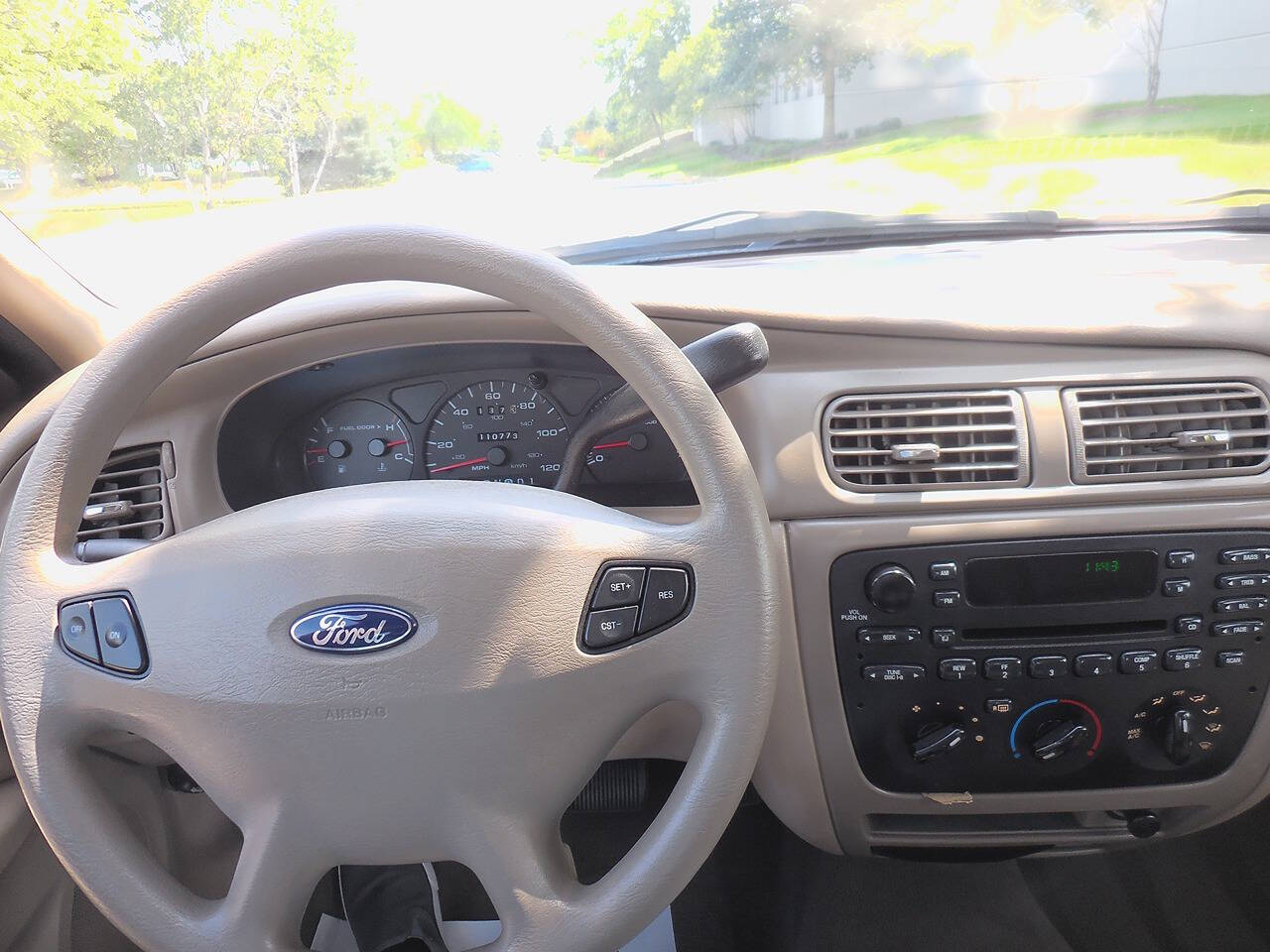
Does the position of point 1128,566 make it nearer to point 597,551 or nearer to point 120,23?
point 597,551

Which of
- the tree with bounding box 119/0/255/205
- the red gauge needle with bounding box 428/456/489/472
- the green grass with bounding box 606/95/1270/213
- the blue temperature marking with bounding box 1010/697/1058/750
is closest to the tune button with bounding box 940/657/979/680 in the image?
the blue temperature marking with bounding box 1010/697/1058/750

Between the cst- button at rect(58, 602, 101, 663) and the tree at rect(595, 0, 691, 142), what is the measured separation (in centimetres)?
137

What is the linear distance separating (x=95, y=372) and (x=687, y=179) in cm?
124

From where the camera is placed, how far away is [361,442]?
1.71 metres

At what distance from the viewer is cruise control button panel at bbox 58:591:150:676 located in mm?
1027

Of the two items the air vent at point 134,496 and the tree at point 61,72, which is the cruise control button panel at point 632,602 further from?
the tree at point 61,72

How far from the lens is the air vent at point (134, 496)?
4.89ft

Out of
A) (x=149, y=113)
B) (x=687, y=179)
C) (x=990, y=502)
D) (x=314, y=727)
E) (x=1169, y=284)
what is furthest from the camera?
(x=687, y=179)

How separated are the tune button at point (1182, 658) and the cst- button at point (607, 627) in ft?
3.30

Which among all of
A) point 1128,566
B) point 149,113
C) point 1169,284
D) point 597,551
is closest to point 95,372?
point 597,551

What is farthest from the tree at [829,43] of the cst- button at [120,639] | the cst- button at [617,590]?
the cst- button at [120,639]

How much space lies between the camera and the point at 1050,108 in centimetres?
196

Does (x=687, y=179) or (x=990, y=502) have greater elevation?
(x=687, y=179)

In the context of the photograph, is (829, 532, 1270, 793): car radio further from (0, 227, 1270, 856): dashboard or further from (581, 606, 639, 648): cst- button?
(581, 606, 639, 648): cst- button
